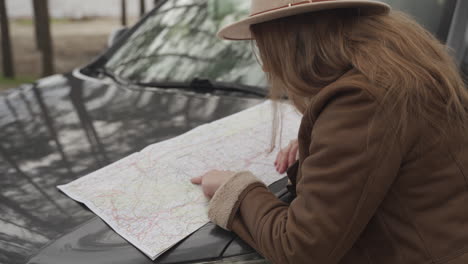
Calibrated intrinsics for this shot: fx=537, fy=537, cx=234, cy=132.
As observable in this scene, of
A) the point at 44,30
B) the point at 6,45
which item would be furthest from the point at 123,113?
the point at 6,45

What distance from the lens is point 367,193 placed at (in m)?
1.20

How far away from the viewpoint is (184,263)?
1352 millimetres

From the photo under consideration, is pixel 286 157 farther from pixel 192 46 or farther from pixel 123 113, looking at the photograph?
pixel 192 46

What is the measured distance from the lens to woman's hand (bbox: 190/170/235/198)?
1.60 m

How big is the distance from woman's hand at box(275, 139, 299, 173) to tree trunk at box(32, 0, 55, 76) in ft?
19.4

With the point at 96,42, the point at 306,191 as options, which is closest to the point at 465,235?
the point at 306,191

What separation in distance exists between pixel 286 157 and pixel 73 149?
77 centimetres

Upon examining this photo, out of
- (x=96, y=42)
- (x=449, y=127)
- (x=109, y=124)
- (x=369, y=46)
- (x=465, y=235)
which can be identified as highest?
(x=369, y=46)

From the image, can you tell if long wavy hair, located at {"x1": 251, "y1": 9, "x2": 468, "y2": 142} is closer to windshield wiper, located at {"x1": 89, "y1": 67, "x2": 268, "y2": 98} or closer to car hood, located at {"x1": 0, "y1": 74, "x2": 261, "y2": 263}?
car hood, located at {"x1": 0, "y1": 74, "x2": 261, "y2": 263}

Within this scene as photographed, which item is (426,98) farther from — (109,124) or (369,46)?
(109,124)

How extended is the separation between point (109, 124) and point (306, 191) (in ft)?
3.66

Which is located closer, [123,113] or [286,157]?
[286,157]

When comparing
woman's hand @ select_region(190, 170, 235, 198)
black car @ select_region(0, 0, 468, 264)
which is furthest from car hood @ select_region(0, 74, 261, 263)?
woman's hand @ select_region(190, 170, 235, 198)

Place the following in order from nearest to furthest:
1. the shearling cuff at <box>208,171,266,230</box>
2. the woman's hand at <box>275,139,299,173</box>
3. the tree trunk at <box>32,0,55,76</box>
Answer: the shearling cuff at <box>208,171,266,230</box>
the woman's hand at <box>275,139,299,173</box>
the tree trunk at <box>32,0,55,76</box>
